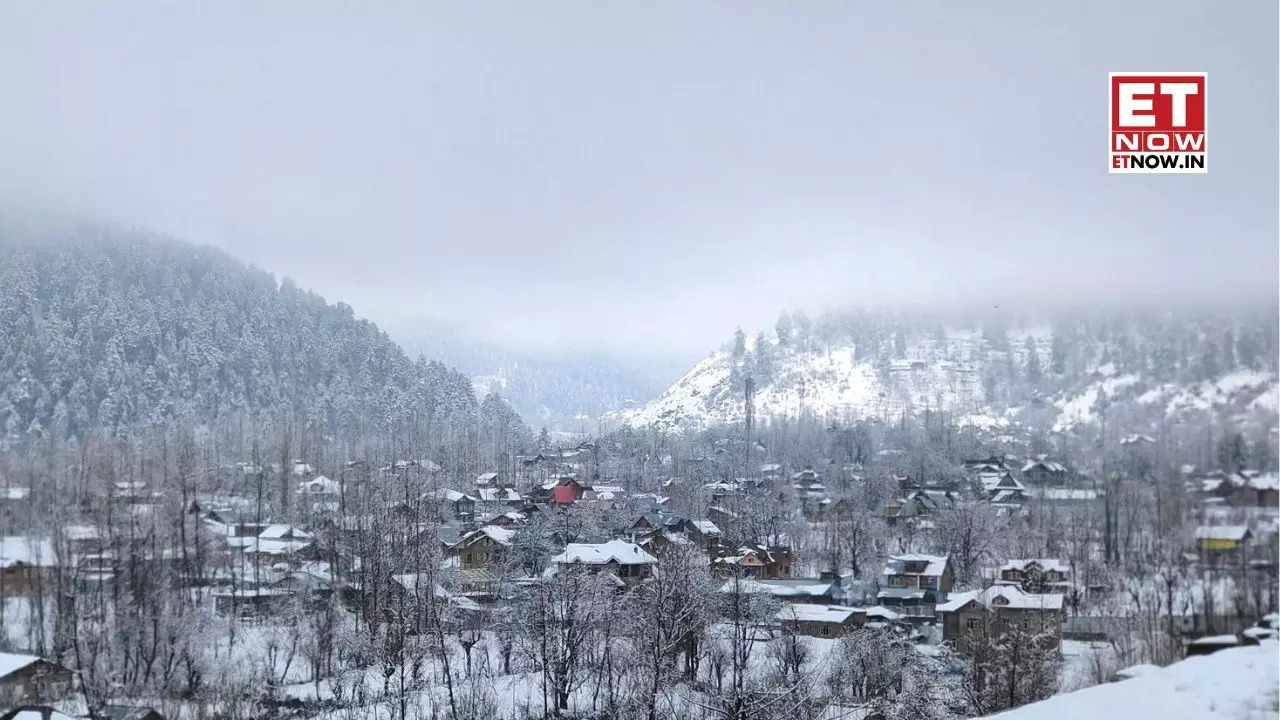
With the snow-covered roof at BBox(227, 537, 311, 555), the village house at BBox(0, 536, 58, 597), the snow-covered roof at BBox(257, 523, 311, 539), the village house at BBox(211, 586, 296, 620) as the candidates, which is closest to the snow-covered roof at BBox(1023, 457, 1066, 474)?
the village house at BBox(211, 586, 296, 620)

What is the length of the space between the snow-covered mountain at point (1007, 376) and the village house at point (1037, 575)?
74.7 inches

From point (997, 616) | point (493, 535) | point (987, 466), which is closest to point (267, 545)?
point (493, 535)

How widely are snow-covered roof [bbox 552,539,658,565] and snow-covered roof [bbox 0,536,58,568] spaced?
6.96 metres

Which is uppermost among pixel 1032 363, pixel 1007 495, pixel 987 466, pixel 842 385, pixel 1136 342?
pixel 1136 342

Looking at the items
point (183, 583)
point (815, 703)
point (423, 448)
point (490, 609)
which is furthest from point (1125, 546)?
point (423, 448)

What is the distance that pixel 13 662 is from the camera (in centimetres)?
988

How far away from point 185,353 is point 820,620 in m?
25.8

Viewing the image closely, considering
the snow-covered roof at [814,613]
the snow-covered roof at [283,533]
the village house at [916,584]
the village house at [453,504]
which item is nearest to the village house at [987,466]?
the village house at [916,584]

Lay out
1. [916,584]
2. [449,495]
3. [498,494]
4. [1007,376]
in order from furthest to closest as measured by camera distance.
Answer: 1. [498,494]
2. [449,495]
3. [916,584]
4. [1007,376]

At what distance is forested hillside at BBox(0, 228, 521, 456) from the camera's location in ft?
84.2

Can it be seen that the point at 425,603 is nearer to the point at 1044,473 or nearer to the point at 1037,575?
the point at 1044,473

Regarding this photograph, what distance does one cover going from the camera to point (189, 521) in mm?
17062

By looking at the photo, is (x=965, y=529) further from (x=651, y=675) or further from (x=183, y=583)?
(x=183, y=583)

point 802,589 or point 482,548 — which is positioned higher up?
point 482,548
